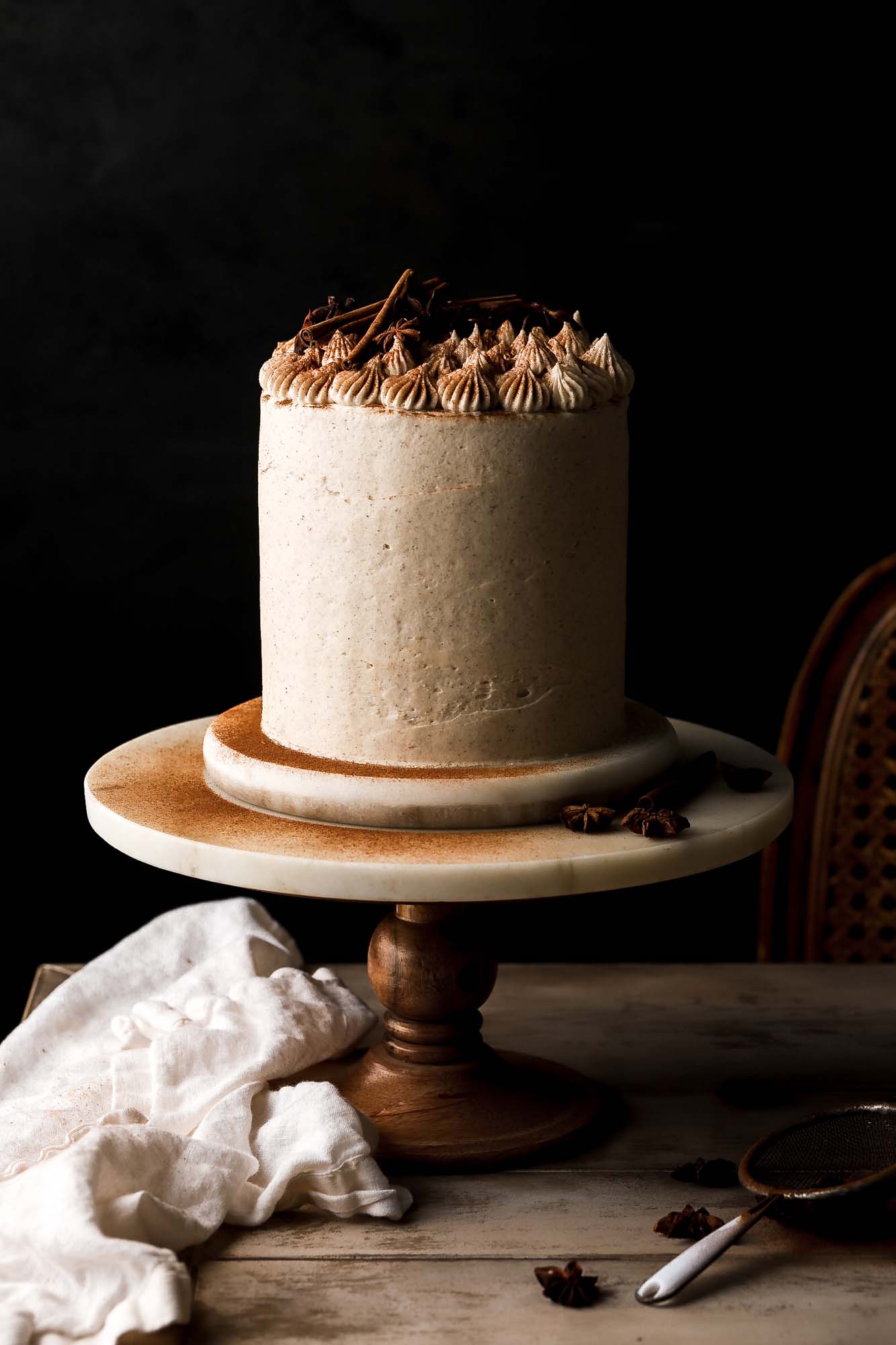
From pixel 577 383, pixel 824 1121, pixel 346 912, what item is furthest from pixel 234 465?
pixel 824 1121

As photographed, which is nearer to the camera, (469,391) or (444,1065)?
(469,391)

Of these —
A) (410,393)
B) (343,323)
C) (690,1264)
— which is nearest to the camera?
(690,1264)

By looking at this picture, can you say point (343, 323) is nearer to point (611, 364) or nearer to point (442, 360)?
point (442, 360)

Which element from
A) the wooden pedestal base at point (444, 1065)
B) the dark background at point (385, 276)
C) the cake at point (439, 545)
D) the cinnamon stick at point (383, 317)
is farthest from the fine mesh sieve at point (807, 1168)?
the dark background at point (385, 276)

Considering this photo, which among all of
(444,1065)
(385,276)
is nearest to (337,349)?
(444,1065)

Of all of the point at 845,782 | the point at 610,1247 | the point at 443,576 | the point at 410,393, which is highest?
the point at 410,393

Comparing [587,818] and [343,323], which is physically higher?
[343,323]

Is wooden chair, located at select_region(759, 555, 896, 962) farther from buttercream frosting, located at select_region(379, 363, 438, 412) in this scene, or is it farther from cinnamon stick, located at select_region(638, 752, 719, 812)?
buttercream frosting, located at select_region(379, 363, 438, 412)

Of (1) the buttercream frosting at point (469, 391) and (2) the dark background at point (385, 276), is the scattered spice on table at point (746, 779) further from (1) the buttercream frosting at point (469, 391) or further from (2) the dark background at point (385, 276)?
(2) the dark background at point (385, 276)
